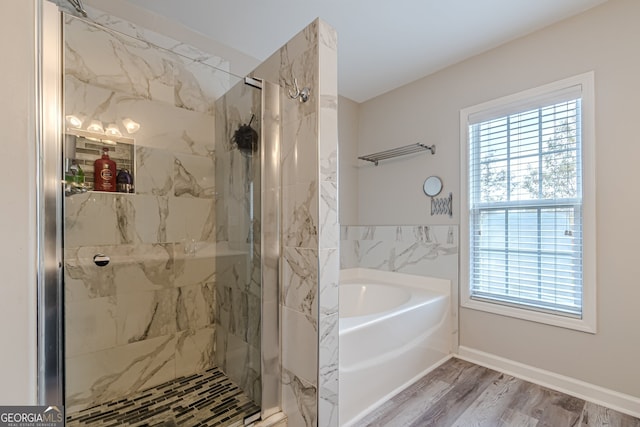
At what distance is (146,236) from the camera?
192 cm

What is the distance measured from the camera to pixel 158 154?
1.97 m

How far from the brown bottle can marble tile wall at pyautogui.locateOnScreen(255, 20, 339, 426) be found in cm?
114

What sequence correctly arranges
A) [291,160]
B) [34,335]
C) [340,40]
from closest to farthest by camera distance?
[34,335] < [291,160] < [340,40]

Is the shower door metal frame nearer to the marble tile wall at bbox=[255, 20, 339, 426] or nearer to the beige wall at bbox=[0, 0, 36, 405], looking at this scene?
the beige wall at bbox=[0, 0, 36, 405]

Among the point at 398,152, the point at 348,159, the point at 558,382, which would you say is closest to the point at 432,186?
the point at 398,152

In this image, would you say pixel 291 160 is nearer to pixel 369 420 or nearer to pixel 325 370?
pixel 325 370

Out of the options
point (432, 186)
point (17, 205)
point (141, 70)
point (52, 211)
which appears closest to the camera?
point (17, 205)

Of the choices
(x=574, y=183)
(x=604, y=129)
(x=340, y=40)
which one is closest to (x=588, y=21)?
(x=604, y=129)

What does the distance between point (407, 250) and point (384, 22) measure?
1934 millimetres

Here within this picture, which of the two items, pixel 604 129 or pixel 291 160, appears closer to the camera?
pixel 291 160

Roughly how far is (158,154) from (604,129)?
2894 millimetres

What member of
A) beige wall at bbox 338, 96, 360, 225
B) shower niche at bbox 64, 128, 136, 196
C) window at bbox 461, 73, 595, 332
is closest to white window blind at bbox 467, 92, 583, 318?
window at bbox 461, 73, 595, 332

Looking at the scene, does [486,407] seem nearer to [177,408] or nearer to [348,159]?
[177,408]

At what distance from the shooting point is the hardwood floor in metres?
1.66
